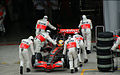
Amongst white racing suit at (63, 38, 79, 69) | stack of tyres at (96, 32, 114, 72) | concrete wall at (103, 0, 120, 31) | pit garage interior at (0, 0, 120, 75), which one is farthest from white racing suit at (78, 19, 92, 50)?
stack of tyres at (96, 32, 114, 72)

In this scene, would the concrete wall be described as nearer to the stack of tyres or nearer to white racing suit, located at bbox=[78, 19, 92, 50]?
white racing suit, located at bbox=[78, 19, 92, 50]

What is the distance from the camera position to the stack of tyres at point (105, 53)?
16469 mm

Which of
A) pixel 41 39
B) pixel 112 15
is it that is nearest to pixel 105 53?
pixel 41 39

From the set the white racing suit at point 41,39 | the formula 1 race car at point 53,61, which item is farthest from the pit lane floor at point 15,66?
the white racing suit at point 41,39

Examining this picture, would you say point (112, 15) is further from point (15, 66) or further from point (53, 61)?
point (15, 66)

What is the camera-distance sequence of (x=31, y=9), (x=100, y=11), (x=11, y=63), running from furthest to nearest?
(x=31, y=9) → (x=100, y=11) → (x=11, y=63)

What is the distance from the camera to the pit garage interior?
19.0 meters

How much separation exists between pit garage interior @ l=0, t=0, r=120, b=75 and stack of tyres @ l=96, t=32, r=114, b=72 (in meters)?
0.35

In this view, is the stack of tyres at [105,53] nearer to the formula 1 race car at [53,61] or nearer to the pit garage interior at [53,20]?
the pit garage interior at [53,20]

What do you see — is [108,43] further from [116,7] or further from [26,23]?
[26,23]

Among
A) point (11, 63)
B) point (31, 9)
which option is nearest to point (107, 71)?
point (11, 63)

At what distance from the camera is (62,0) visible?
35.9m

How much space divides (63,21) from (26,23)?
162 inches

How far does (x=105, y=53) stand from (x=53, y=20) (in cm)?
1714
